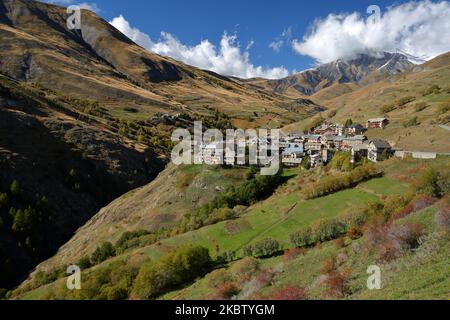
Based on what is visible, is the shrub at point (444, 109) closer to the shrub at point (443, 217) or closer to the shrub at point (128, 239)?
the shrub at point (443, 217)

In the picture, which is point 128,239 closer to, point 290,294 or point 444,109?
point 290,294

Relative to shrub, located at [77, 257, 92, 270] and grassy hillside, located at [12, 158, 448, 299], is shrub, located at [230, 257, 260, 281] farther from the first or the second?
shrub, located at [77, 257, 92, 270]

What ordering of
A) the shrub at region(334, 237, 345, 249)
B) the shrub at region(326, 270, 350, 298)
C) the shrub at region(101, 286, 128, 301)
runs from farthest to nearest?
1. the shrub at region(101, 286, 128, 301)
2. the shrub at region(334, 237, 345, 249)
3. the shrub at region(326, 270, 350, 298)

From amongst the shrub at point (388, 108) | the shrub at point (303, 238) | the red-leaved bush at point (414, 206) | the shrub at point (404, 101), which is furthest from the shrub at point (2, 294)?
the shrub at point (404, 101)

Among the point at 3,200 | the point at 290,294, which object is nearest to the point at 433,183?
the point at 290,294

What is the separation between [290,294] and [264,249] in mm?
20680

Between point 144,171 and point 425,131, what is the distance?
97452 mm

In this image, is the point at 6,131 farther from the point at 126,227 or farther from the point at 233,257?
the point at 233,257

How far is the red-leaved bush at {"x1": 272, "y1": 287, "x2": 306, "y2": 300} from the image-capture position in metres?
32.2

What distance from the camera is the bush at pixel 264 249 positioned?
53.3 metres

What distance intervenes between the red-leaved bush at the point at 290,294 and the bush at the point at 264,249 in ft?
62.2

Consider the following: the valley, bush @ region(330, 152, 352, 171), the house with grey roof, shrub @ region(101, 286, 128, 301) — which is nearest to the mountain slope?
the valley

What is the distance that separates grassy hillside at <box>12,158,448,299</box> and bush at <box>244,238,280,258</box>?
6.48ft
